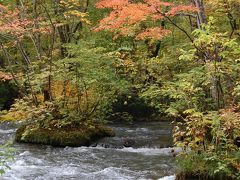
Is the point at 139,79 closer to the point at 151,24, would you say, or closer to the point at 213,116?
the point at 151,24

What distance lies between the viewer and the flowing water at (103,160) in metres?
9.70

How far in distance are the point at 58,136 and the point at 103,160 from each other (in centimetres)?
271

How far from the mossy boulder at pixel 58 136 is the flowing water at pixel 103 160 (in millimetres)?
363

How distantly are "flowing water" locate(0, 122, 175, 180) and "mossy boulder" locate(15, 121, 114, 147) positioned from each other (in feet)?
1.19

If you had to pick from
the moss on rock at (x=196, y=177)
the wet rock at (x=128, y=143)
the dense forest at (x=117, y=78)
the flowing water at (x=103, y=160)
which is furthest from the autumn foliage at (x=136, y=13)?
the moss on rock at (x=196, y=177)

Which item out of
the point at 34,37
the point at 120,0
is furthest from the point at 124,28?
the point at 34,37

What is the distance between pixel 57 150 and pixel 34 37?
5.30m

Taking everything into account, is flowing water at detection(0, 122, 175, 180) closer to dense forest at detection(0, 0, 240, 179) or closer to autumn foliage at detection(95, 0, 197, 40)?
dense forest at detection(0, 0, 240, 179)

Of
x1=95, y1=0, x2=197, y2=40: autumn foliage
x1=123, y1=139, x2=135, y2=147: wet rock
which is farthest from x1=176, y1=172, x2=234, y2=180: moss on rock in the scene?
x1=123, y1=139, x2=135, y2=147: wet rock

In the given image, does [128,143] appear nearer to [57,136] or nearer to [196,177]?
[57,136]

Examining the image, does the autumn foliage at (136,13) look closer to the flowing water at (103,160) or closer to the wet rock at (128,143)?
the wet rock at (128,143)

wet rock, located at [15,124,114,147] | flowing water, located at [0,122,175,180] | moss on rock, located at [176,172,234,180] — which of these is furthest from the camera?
wet rock, located at [15,124,114,147]

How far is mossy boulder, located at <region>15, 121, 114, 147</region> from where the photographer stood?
1355cm

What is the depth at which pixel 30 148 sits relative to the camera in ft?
42.7
